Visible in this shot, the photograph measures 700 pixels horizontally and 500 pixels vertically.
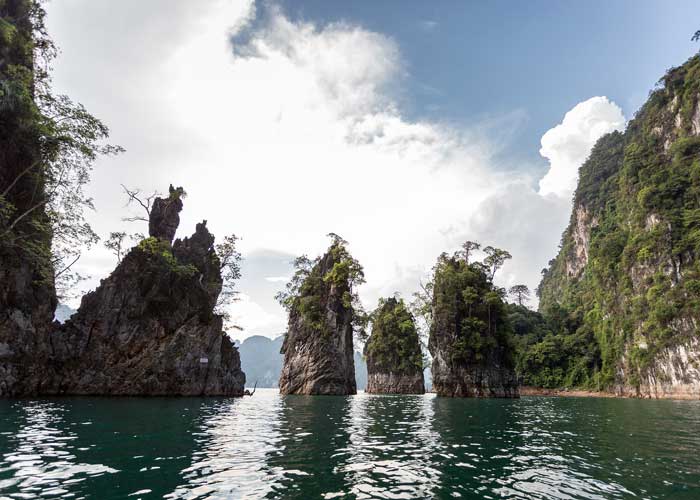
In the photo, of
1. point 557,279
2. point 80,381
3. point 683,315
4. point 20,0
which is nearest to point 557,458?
point 80,381

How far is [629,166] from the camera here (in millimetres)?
85750

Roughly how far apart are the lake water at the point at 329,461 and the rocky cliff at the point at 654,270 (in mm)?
56498

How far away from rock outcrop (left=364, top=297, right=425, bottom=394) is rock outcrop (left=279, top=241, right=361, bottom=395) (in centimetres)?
1953

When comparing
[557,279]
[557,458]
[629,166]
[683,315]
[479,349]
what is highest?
[629,166]

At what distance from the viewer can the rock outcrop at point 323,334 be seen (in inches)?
2530

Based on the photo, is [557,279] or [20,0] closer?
[20,0]

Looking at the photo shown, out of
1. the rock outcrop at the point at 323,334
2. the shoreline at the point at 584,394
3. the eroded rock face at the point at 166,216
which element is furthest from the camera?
the rock outcrop at the point at 323,334

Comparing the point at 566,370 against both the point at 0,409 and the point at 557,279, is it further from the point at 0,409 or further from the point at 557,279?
the point at 0,409

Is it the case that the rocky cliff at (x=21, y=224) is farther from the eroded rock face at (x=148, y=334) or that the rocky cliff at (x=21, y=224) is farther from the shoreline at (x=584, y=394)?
the shoreline at (x=584, y=394)

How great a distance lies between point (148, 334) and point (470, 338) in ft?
141

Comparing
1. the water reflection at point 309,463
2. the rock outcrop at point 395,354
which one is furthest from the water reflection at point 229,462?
the rock outcrop at point 395,354

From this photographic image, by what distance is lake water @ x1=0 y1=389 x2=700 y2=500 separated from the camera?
8242mm

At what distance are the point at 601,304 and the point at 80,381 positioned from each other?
10041cm

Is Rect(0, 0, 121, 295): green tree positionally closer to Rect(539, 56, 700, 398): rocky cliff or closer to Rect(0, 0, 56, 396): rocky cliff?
Rect(0, 0, 56, 396): rocky cliff
